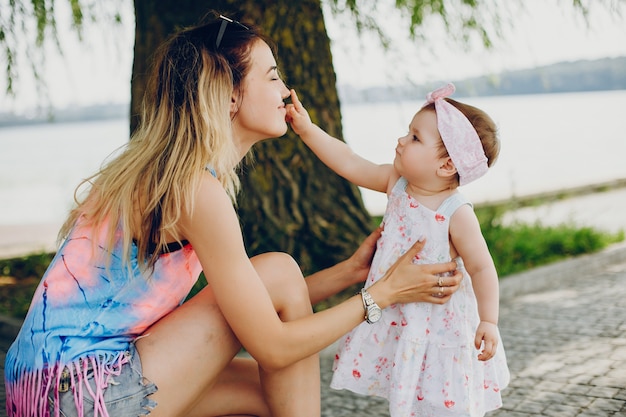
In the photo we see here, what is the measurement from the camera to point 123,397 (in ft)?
6.54

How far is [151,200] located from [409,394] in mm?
993

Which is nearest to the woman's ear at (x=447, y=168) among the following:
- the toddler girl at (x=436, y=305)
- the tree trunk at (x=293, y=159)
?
the toddler girl at (x=436, y=305)

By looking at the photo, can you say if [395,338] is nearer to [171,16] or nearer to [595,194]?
[171,16]

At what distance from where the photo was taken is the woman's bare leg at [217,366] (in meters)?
2.08

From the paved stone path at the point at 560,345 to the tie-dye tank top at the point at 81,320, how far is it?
1161mm

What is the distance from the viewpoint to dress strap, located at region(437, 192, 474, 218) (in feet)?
7.62

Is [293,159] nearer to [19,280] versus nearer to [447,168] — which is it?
[447,168]

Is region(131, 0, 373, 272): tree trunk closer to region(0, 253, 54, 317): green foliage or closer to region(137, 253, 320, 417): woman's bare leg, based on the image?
region(0, 253, 54, 317): green foliage

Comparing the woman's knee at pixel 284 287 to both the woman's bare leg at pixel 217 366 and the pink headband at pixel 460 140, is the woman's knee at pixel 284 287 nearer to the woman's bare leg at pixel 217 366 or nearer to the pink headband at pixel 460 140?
the woman's bare leg at pixel 217 366

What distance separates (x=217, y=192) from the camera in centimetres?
205

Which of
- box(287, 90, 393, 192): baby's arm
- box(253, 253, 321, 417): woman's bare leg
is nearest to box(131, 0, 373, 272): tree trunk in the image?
box(287, 90, 393, 192): baby's arm

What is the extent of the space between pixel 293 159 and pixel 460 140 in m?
2.14

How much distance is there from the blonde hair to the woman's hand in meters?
0.58

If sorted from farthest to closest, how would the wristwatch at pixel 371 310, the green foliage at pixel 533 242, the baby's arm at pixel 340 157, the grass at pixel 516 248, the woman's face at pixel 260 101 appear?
the green foliage at pixel 533 242
the grass at pixel 516 248
the baby's arm at pixel 340 157
the woman's face at pixel 260 101
the wristwatch at pixel 371 310
